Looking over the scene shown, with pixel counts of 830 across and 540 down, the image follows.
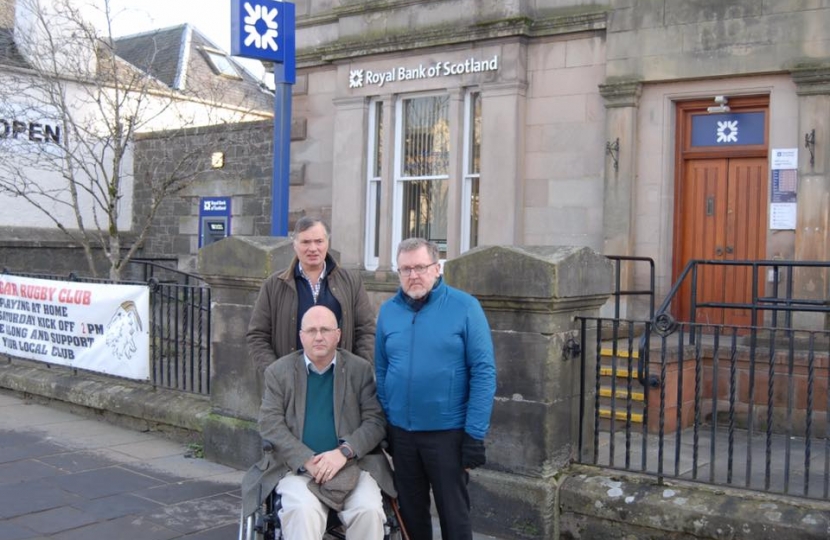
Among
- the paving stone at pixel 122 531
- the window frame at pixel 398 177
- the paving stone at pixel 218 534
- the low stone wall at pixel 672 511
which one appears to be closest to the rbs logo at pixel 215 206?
the window frame at pixel 398 177

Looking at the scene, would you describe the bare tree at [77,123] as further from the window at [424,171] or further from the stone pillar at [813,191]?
the stone pillar at [813,191]

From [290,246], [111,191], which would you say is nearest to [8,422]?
[290,246]

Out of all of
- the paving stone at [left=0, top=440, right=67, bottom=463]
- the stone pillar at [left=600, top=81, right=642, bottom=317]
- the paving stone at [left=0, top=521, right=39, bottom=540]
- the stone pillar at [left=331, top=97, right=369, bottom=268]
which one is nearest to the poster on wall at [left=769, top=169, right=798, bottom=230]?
the stone pillar at [left=600, top=81, right=642, bottom=317]

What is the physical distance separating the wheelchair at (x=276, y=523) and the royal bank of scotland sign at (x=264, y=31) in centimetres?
543

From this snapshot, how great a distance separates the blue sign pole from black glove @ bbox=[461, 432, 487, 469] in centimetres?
482

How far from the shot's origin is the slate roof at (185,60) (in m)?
23.3

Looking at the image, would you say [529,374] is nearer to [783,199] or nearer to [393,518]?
[393,518]

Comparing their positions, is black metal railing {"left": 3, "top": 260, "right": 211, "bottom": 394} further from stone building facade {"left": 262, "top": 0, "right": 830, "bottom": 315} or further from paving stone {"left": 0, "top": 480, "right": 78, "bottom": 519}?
stone building facade {"left": 262, "top": 0, "right": 830, "bottom": 315}

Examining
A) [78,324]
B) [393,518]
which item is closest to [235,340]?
[78,324]

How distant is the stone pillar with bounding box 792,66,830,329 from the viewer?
999cm

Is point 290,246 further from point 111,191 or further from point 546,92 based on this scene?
point 111,191

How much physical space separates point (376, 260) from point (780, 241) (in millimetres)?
6095

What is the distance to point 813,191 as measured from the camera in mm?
10070

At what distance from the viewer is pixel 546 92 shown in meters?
12.2
